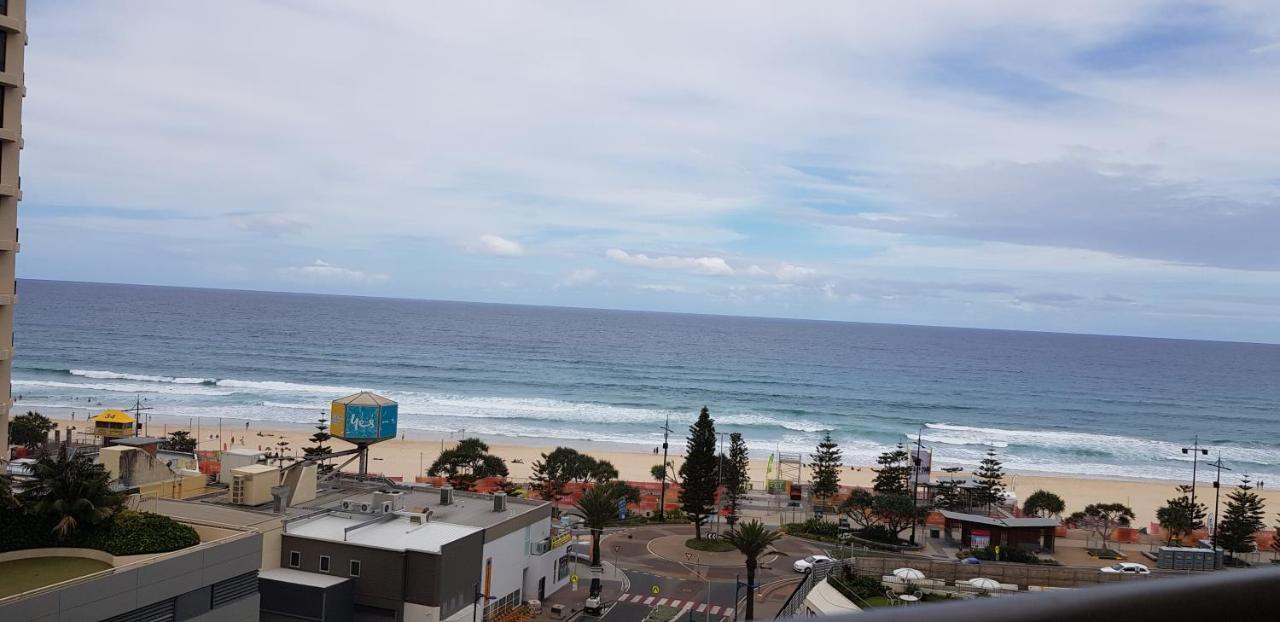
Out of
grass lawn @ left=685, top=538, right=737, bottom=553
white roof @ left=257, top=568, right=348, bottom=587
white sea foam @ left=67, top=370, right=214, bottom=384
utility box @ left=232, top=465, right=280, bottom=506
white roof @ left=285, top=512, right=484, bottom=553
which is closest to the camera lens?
white roof @ left=257, top=568, right=348, bottom=587

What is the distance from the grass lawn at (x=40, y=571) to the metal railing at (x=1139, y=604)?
757 inches

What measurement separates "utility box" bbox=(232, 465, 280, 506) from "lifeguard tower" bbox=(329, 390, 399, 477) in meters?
4.09

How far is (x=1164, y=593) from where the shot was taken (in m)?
1.42

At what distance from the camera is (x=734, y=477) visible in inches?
1826

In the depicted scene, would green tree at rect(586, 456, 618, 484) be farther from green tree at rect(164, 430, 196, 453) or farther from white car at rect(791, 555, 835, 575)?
green tree at rect(164, 430, 196, 453)

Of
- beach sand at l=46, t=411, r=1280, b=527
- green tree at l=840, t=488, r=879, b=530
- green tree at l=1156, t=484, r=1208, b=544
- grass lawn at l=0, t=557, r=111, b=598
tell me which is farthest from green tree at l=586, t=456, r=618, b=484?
grass lawn at l=0, t=557, r=111, b=598

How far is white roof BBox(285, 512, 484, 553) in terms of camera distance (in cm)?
2584

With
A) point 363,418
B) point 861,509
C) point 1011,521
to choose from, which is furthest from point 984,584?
point 363,418

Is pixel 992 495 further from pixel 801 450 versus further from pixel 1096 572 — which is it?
pixel 801 450

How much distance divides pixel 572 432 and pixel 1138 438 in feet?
180

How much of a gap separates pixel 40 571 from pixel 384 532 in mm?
10572

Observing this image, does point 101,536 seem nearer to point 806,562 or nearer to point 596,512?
point 596,512

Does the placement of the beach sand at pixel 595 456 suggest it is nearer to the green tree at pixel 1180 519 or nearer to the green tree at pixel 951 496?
the green tree at pixel 1180 519

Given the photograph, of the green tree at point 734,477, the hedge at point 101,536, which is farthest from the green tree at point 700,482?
the hedge at point 101,536
